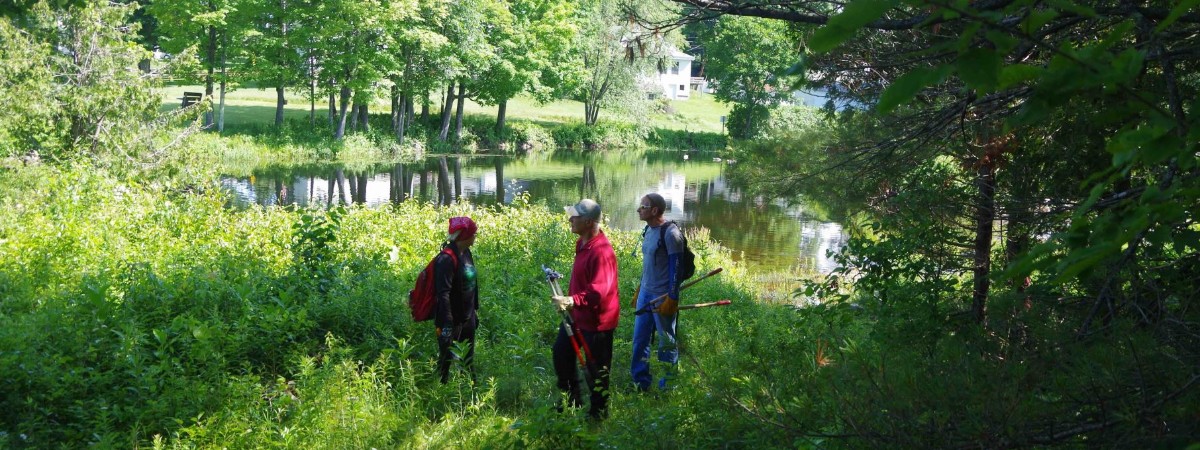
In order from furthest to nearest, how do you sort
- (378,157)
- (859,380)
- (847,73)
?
(378,157)
(847,73)
(859,380)

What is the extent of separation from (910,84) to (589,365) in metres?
4.28

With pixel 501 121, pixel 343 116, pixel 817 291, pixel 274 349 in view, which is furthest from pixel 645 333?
pixel 501 121

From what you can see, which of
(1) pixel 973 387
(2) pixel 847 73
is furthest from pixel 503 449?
(2) pixel 847 73

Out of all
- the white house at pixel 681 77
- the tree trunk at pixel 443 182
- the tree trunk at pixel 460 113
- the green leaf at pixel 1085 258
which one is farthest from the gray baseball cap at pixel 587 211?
the white house at pixel 681 77

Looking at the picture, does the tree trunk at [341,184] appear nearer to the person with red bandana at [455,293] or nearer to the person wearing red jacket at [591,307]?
the person with red bandana at [455,293]

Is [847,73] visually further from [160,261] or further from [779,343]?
[160,261]

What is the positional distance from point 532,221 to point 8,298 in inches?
308

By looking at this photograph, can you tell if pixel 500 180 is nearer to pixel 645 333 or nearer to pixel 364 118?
pixel 364 118

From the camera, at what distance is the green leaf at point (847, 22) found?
1.60 meters

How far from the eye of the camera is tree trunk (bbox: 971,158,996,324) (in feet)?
19.1

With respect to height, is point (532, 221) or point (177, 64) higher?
point (177, 64)

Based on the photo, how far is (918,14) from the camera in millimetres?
4469

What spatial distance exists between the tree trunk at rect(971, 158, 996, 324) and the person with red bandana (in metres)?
3.27

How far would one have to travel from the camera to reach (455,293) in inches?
245
